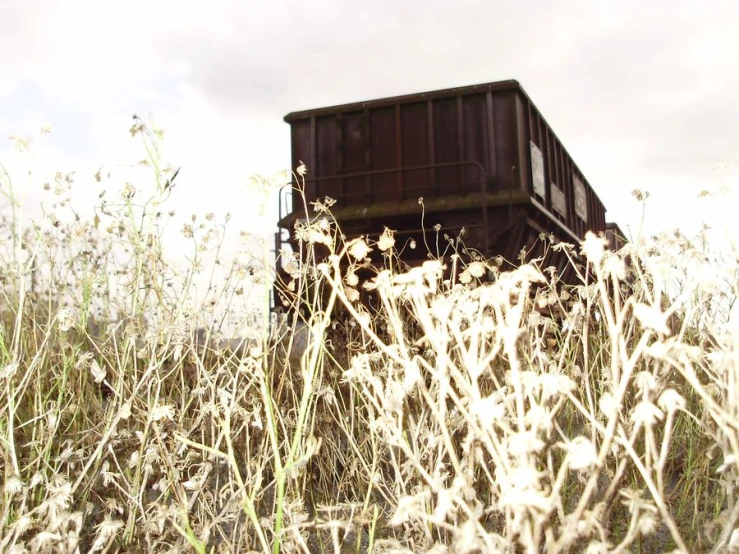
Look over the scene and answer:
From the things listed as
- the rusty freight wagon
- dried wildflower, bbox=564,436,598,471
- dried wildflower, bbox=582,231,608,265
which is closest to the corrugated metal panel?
the rusty freight wagon

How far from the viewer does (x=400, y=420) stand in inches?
85.2

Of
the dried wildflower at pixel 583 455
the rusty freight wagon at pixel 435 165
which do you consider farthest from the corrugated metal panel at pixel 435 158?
the dried wildflower at pixel 583 455

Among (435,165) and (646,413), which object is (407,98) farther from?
(646,413)

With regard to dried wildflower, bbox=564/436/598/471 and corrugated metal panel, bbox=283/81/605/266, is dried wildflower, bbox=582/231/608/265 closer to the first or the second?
dried wildflower, bbox=564/436/598/471

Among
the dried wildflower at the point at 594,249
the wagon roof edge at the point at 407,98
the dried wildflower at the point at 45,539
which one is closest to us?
the dried wildflower at the point at 594,249

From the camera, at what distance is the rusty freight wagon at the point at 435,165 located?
10445 mm

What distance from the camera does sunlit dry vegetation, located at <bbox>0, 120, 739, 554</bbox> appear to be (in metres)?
1.80

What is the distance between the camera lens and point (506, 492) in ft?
5.65

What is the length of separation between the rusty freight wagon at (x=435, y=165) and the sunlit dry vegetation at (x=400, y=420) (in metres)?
Answer: 5.12

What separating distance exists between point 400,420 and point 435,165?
859 centimetres

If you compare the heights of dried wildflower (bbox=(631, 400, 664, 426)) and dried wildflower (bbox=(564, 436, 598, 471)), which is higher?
dried wildflower (bbox=(631, 400, 664, 426))

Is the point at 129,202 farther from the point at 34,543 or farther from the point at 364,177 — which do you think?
the point at 364,177

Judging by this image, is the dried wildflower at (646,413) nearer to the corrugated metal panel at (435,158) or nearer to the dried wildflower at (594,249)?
the dried wildflower at (594,249)

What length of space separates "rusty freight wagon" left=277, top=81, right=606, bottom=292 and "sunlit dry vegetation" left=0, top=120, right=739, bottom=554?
512 centimetres
